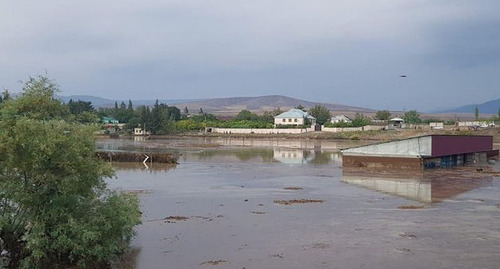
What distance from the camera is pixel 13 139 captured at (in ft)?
46.7

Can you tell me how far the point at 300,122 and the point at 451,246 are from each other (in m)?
128

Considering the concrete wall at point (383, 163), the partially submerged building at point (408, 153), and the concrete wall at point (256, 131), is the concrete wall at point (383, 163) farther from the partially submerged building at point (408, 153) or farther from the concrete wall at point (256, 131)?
the concrete wall at point (256, 131)

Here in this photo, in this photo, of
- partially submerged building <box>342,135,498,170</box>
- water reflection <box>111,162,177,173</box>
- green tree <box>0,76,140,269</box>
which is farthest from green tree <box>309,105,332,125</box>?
green tree <box>0,76,140,269</box>

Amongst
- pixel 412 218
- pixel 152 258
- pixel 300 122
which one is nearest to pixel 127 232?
pixel 152 258

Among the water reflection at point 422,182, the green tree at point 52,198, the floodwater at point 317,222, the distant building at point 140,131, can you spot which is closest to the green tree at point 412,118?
the distant building at point 140,131

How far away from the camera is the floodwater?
16766mm

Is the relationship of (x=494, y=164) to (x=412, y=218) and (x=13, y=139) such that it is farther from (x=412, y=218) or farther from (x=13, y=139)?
(x=13, y=139)

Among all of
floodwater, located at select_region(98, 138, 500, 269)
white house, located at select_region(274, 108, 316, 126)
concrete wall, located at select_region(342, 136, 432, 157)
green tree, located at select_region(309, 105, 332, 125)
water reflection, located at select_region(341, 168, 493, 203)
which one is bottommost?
floodwater, located at select_region(98, 138, 500, 269)

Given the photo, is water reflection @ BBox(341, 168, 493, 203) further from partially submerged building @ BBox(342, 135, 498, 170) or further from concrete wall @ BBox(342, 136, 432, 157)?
concrete wall @ BBox(342, 136, 432, 157)

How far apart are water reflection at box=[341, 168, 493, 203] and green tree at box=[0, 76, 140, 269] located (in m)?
18.6

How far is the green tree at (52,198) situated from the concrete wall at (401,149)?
106 ft

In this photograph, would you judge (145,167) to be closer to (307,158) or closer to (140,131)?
(307,158)

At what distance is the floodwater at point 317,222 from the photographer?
16766 millimetres

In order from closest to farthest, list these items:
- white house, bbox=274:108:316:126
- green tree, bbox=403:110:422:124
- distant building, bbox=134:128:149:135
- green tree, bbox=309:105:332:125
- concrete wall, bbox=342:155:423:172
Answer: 1. concrete wall, bbox=342:155:423:172
2. distant building, bbox=134:128:149:135
3. white house, bbox=274:108:316:126
4. green tree, bbox=403:110:422:124
5. green tree, bbox=309:105:332:125
